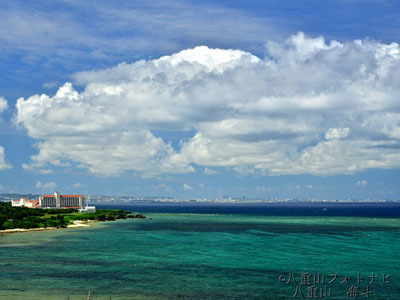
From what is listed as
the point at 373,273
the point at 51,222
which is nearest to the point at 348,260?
the point at 373,273

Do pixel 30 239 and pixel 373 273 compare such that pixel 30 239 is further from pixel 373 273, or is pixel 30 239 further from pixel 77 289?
pixel 373 273

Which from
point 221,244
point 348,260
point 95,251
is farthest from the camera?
point 221,244

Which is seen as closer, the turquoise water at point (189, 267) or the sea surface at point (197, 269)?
A: the sea surface at point (197, 269)

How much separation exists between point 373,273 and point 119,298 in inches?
1599

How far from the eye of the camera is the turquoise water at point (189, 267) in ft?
194

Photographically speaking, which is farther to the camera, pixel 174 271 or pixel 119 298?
pixel 174 271

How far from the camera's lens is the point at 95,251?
9850cm

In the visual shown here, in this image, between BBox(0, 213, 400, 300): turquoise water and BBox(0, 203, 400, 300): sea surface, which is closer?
BBox(0, 203, 400, 300): sea surface

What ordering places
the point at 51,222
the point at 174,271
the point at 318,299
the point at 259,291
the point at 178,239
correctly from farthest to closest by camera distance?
the point at 51,222 → the point at 178,239 → the point at 174,271 → the point at 259,291 → the point at 318,299

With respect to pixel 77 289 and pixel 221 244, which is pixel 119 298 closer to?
pixel 77 289

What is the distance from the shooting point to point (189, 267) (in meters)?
78.4

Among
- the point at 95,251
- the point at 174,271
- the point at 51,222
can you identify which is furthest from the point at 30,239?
the point at 174,271

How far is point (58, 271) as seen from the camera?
238ft

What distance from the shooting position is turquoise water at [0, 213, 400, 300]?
5916cm
